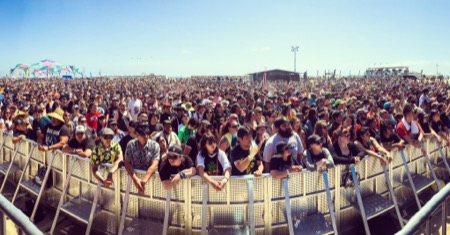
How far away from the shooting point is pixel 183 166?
490 centimetres

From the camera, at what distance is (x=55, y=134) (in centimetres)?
689

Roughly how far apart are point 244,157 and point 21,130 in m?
5.53

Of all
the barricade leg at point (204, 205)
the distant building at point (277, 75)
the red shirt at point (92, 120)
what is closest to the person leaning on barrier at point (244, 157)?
the barricade leg at point (204, 205)

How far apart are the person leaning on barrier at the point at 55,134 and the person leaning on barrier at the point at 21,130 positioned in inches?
26.4

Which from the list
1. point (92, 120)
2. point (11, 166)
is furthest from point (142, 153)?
point (92, 120)

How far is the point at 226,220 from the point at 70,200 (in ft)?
9.72

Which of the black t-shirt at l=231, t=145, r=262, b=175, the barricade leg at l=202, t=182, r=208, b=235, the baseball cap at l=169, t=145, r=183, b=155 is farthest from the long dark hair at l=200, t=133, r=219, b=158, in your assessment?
the barricade leg at l=202, t=182, r=208, b=235

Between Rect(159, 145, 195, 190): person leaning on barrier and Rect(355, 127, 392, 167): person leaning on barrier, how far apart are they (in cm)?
301

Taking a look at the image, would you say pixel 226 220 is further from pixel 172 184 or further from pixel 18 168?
pixel 18 168

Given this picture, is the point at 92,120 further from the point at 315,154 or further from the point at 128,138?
the point at 315,154

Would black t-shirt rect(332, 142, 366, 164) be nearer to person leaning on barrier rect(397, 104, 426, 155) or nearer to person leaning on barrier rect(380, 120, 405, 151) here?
person leaning on barrier rect(380, 120, 405, 151)

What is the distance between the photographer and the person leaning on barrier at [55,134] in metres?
6.41

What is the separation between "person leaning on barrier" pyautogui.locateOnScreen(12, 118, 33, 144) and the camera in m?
7.57

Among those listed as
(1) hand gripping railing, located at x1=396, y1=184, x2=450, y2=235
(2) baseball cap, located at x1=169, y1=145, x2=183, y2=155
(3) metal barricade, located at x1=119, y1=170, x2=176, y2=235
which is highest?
(1) hand gripping railing, located at x1=396, y1=184, x2=450, y2=235
